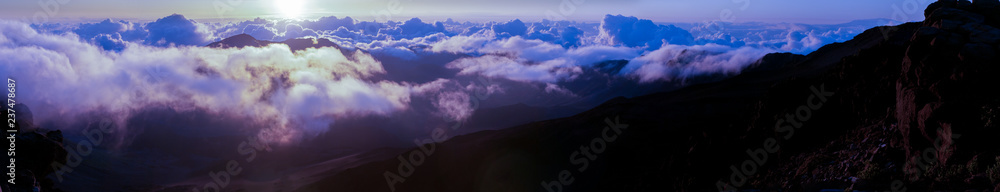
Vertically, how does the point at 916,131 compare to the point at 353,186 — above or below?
above

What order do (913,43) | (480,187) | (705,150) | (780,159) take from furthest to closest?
1. (480,187)
2. (705,150)
3. (780,159)
4. (913,43)

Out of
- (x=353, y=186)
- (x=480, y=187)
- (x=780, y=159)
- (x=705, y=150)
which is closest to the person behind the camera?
(x=780, y=159)

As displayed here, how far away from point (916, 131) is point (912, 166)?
1812 mm

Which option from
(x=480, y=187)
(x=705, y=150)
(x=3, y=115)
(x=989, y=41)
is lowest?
(x=480, y=187)

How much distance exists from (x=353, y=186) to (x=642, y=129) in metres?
43.3

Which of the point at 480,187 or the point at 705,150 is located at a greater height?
the point at 705,150

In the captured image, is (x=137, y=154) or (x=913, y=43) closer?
(x=913, y=43)

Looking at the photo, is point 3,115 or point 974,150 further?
point 3,115

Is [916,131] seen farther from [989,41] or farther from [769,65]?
[769,65]

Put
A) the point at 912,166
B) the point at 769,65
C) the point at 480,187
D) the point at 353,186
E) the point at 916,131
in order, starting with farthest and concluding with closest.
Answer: the point at 769,65
the point at 353,186
the point at 480,187
the point at 916,131
the point at 912,166

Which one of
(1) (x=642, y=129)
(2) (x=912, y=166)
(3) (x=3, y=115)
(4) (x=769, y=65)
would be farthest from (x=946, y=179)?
(4) (x=769, y=65)

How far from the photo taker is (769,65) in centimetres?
17625

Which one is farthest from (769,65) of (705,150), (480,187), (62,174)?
(62,174)

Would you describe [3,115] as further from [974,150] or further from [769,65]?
[769,65]
